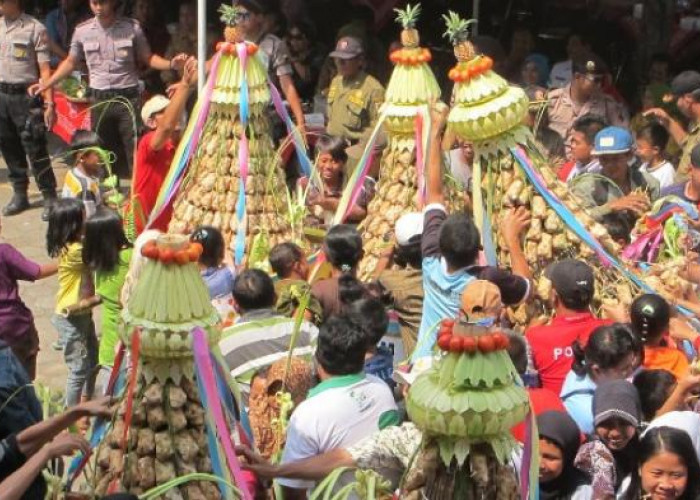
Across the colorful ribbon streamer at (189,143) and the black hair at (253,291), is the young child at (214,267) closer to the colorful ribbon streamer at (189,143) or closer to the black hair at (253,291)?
the black hair at (253,291)

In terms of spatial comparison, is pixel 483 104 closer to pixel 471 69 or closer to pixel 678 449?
pixel 471 69

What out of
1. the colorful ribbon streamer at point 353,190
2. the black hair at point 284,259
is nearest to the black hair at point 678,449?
the black hair at point 284,259

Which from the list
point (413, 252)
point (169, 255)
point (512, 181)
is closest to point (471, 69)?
point (512, 181)

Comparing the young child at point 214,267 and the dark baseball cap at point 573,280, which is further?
the young child at point 214,267

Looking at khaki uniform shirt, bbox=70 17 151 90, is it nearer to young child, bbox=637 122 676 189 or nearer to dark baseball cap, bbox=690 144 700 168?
young child, bbox=637 122 676 189

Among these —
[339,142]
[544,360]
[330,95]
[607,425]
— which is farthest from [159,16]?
[607,425]

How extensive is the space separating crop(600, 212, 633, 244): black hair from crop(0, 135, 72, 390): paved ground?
330 cm

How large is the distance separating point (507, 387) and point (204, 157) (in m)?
3.27

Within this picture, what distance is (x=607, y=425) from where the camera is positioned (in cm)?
460

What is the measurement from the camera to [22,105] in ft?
35.3

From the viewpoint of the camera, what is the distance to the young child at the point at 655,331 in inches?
209

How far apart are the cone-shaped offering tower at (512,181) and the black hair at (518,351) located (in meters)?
0.68

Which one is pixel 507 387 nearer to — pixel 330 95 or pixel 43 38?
pixel 330 95

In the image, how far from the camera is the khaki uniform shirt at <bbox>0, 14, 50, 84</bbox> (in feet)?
34.8
